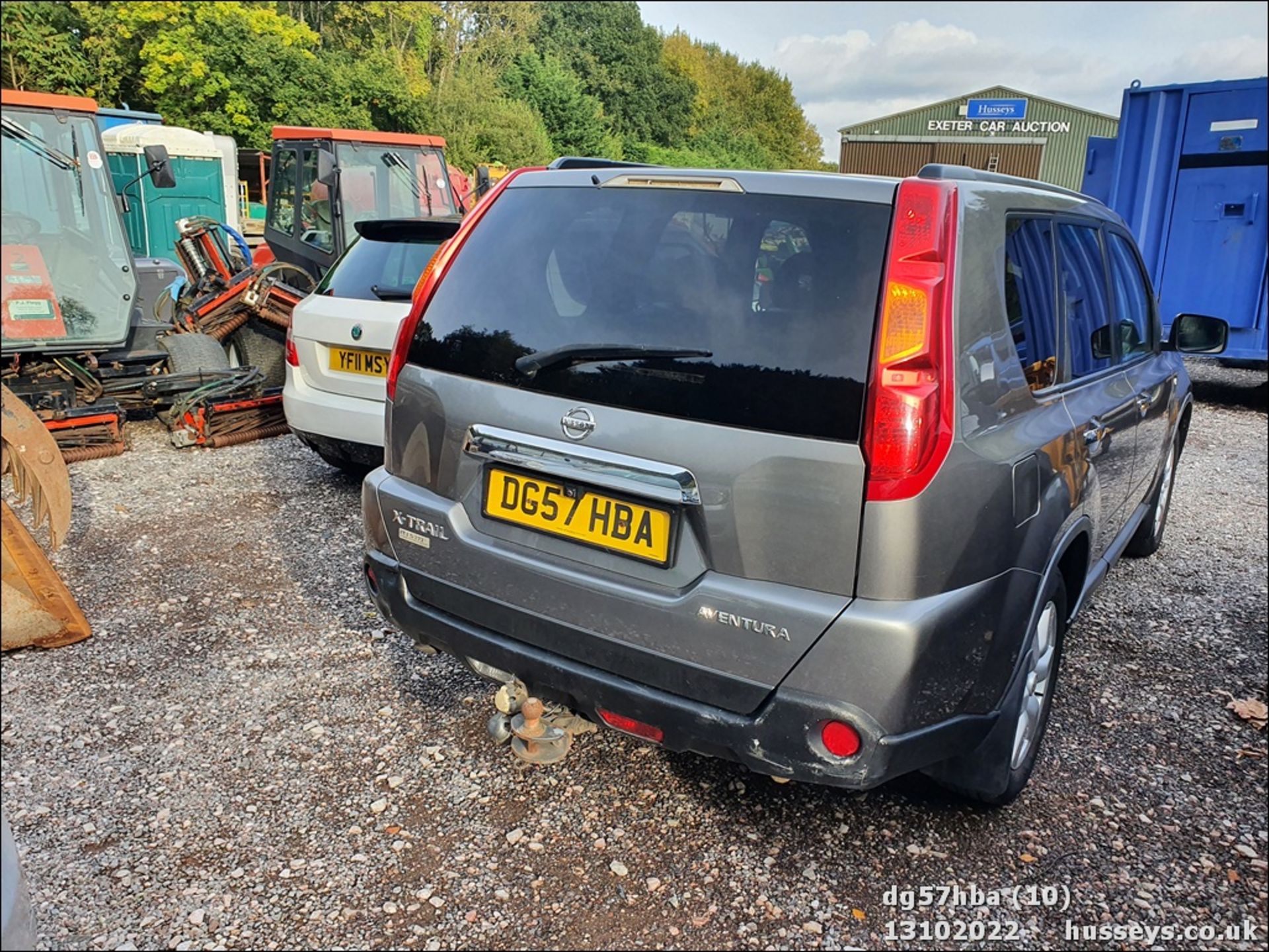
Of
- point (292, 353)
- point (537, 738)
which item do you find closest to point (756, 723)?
point (537, 738)

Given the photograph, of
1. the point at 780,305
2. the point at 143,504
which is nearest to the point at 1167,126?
the point at 780,305

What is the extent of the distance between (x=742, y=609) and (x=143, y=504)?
4.77 metres

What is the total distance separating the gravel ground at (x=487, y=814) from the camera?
2.40m

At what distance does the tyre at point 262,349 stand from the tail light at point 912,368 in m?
6.96

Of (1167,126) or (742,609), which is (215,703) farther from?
(1167,126)

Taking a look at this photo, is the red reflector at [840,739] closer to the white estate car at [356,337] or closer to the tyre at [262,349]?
the white estate car at [356,337]

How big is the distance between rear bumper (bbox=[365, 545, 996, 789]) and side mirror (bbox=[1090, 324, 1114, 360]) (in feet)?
5.09

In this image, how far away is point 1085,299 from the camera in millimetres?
3168

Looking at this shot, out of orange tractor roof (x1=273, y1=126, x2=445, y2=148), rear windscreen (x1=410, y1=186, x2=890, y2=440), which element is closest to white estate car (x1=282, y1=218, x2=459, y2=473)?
rear windscreen (x1=410, y1=186, x2=890, y2=440)

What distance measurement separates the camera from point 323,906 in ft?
7.91

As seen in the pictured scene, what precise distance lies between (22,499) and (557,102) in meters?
44.4

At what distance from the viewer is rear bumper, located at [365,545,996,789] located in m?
2.17

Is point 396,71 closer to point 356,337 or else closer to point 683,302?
point 356,337

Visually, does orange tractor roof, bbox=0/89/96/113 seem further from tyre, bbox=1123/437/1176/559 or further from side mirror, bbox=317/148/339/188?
tyre, bbox=1123/437/1176/559
